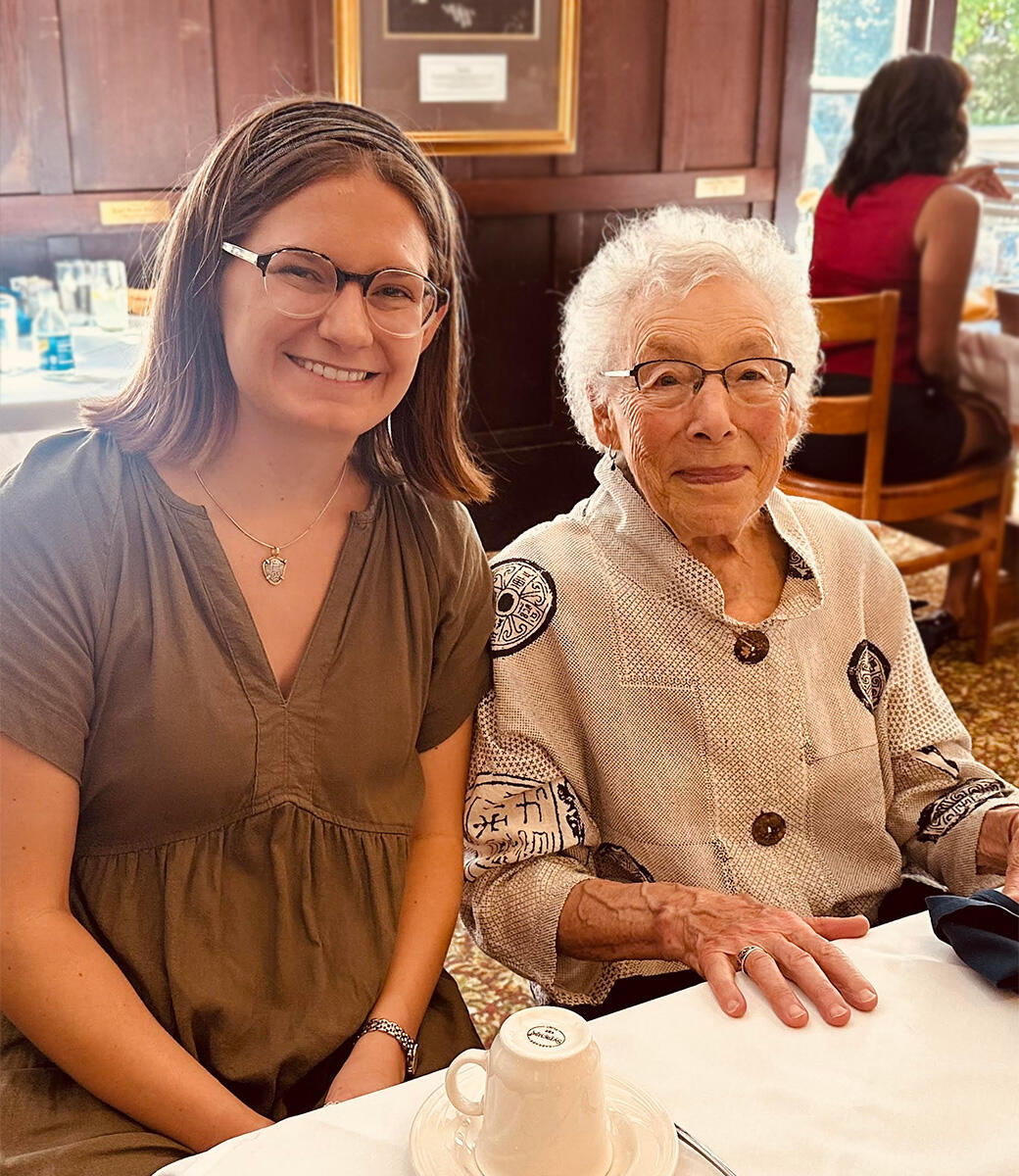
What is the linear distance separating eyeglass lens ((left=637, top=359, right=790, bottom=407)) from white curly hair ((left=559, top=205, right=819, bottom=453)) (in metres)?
0.03

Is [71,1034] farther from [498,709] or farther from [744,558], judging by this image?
[744,558]

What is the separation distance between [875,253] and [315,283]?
257 cm

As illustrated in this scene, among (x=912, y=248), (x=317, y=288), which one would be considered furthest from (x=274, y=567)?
(x=912, y=248)

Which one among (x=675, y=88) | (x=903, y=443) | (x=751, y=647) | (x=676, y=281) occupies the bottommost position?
(x=903, y=443)

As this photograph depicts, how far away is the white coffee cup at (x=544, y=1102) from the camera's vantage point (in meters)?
0.71

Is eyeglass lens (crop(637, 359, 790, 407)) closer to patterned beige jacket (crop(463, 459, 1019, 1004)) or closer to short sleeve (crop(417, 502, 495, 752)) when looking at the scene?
patterned beige jacket (crop(463, 459, 1019, 1004))

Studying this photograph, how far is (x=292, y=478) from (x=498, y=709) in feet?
1.03

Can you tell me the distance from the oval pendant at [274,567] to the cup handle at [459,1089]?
21.5 inches

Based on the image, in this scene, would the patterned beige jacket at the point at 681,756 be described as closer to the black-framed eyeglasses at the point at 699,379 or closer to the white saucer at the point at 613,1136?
the black-framed eyeglasses at the point at 699,379

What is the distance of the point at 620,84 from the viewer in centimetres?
460

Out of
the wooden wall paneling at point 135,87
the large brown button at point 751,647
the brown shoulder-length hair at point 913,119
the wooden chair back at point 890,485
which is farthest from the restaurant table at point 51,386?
the brown shoulder-length hair at point 913,119

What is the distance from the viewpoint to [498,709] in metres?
1.28

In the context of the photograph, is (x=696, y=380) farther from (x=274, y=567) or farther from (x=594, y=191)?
(x=594, y=191)

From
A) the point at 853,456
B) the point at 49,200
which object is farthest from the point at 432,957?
the point at 49,200
